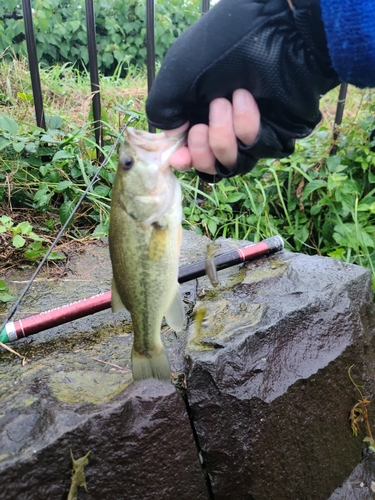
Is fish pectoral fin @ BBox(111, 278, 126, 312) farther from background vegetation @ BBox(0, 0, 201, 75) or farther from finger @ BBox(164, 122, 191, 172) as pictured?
background vegetation @ BBox(0, 0, 201, 75)

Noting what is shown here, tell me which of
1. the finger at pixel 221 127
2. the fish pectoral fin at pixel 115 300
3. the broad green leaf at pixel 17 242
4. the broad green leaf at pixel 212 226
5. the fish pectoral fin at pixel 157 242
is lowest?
the broad green leaf at pixel 212 226

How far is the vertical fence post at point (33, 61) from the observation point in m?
3.42

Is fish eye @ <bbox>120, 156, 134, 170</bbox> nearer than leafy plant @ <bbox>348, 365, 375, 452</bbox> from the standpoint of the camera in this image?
Yes

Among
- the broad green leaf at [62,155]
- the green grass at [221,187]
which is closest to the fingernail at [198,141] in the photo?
the green grass at [221,187]

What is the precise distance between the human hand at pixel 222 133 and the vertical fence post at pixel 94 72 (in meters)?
2.26

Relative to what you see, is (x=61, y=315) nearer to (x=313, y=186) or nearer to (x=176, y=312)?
(x=176, y=312)

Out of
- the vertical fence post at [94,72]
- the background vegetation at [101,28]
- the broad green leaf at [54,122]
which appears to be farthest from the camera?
the background vegetation at [101,28]

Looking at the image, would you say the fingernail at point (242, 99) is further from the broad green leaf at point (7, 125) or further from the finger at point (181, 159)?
the broad green leaf at point (7, 125)

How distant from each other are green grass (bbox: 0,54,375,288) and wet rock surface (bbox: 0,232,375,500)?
982mm

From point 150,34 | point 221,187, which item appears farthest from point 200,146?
point 150,34

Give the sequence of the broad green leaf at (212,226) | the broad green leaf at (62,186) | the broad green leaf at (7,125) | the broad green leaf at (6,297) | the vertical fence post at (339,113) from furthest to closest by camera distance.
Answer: the vertical fence post at (339,113)
the broad green leaf at (212,226)
the broad green leaf at (62,186)
the broad green leaf at (7,125)
the broad green leaf at (6,297)

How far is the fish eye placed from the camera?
159cm

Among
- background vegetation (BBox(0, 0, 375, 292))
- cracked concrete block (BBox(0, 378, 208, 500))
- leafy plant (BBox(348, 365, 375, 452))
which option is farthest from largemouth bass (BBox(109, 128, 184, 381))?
background vegetation (BBox(0, 0, 375, 292))

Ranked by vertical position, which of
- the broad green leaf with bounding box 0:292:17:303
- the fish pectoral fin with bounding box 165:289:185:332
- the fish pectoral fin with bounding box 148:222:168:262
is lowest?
the broad green leaf with bounding box 0:292:17:303
